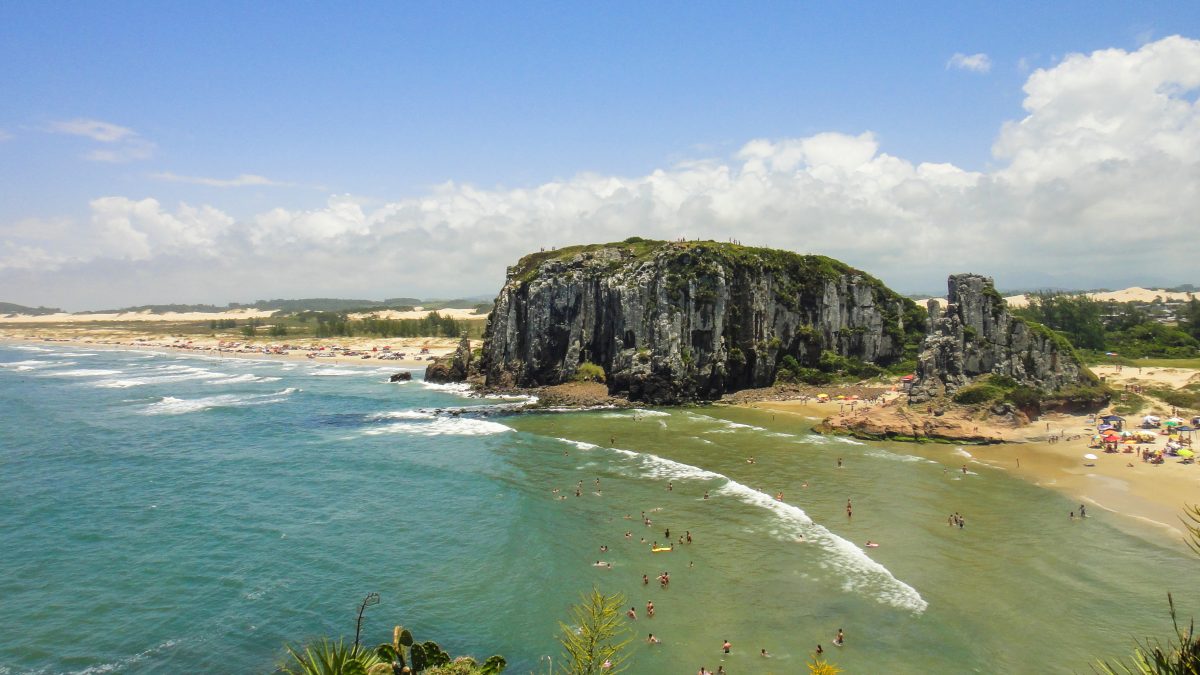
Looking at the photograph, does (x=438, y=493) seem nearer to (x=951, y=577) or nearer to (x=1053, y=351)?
(x=951, y=577)

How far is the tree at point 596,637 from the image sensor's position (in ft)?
47.1

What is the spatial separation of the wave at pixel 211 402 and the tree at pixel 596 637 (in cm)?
6924

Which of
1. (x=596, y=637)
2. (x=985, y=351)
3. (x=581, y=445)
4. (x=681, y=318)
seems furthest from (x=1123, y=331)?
(x=596, y=637)

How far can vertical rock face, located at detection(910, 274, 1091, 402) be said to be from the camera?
64.8 meters

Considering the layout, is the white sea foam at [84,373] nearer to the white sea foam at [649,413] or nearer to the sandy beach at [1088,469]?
the white sea foam at [649,413]

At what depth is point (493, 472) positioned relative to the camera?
2009 inches

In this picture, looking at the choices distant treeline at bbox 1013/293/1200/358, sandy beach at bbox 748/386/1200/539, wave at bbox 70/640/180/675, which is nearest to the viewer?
wave at bbox 70/640/180/675

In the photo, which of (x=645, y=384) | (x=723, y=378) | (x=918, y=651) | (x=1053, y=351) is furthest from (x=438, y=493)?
(x=1053, y=351)

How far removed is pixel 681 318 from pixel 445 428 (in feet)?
109

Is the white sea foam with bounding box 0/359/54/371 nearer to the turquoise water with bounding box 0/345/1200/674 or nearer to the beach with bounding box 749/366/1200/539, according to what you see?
the turquoise water with bounding box 0/345/1200/674

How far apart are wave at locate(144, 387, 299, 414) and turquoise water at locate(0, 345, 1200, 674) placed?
15.1 meters

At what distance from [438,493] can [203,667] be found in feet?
71.3

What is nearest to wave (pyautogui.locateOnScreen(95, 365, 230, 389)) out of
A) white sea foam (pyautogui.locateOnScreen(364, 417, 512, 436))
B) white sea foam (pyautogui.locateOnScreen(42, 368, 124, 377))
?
white sea foam (pyautogui.locateOnScreen(42, 368, 124, 377))

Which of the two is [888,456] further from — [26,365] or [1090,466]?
[26,365]
